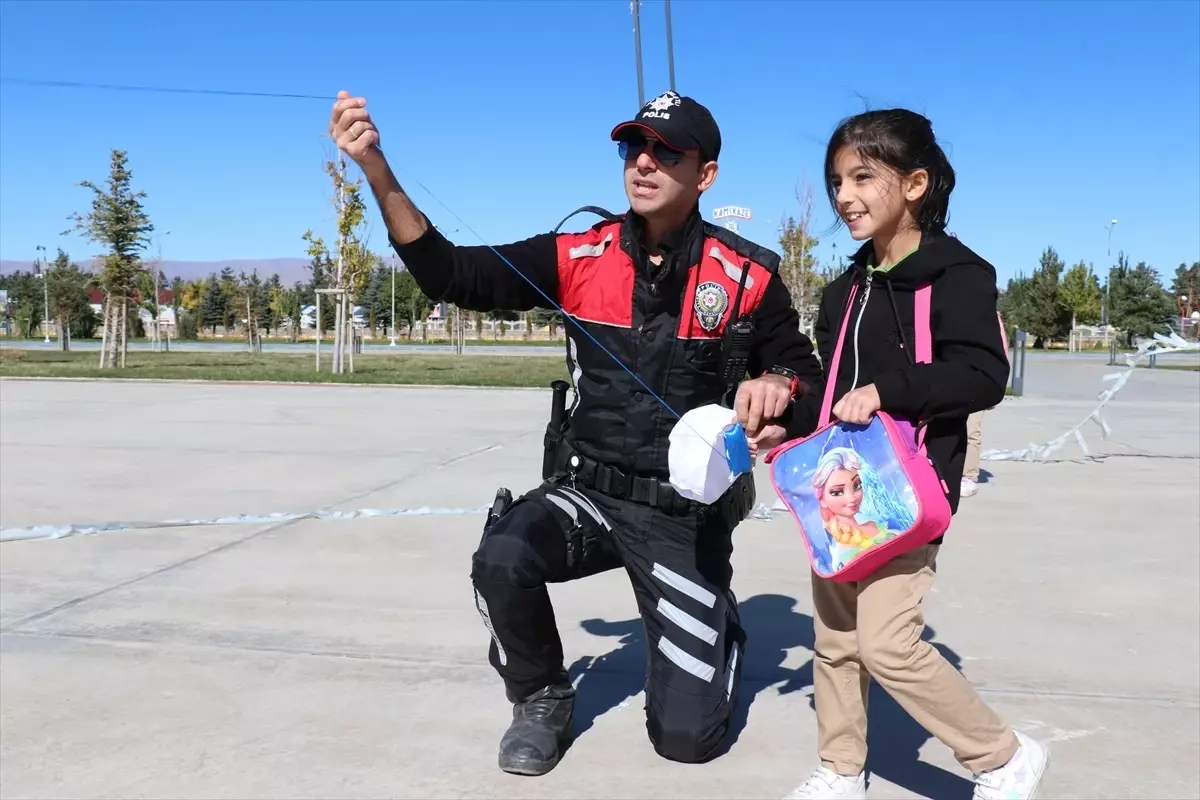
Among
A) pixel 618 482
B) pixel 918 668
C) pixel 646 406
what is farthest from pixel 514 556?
pixel 918 668

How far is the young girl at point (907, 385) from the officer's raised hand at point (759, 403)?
0.18 metres

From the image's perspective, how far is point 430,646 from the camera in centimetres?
399

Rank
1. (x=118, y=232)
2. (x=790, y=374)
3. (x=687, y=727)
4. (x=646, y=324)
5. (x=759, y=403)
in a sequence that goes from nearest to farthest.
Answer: (x=759, y=403)
(x=687, y=727)
(x=790, y=374)
(x=646, y=324)
(x=118, y=232)

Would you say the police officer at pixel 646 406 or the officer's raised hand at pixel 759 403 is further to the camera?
the police officer at pixel 646 406

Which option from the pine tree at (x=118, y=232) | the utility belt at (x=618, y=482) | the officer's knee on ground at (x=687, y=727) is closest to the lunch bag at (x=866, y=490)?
the utility belt at (x=618, y=482)

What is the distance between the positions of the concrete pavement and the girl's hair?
152 cm

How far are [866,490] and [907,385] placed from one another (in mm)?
268

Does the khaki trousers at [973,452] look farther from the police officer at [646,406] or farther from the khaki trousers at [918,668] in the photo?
the khaki trousers at [918,668]

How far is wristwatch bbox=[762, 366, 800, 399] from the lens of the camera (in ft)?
9.85

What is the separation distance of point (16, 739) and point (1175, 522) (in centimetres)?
628

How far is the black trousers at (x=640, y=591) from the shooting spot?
2.98 meters

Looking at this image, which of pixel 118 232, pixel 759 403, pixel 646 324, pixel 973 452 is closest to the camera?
pixel 759 403

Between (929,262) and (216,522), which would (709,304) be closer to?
(929,262)

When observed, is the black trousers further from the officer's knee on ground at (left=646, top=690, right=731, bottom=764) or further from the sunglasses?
the sunglasses
